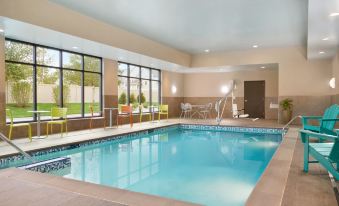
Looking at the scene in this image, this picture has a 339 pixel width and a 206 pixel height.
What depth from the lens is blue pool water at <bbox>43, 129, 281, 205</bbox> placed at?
3.24 metres

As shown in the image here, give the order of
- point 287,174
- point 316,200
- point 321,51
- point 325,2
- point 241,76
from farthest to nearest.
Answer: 1. point 241,76
2. point 321,51
3. point 325,2
4. point 287,174
5. point 316,200

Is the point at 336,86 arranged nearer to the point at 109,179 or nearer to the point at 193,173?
the point at 193,173

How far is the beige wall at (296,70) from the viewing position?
28.1 feet

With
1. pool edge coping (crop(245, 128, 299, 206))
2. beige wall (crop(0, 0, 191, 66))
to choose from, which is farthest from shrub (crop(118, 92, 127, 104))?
pool edge coping (crop(245, 128, 299, 206))

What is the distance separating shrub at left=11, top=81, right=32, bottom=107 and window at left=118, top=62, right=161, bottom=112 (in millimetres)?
3328

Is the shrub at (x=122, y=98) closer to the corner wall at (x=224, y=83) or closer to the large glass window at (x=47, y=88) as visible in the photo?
the large glass window at (x=47, y=88)

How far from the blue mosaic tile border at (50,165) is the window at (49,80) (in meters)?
2.22

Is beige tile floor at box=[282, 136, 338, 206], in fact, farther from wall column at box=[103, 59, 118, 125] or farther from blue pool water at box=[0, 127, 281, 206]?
wall column at box=[103, 59, 118, 125]

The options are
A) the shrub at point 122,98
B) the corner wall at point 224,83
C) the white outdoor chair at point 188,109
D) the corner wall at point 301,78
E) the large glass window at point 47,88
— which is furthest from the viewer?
the white outdoor chair at point 188,109

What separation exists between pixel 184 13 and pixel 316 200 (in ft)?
14.3

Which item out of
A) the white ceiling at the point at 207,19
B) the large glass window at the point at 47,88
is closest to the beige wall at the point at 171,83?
the white ceiling at the point at 207,19

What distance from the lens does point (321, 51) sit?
735 cm

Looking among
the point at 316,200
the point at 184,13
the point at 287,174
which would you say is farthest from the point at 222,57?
the point at 316,200

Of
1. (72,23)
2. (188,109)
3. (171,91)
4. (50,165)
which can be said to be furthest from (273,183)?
(171,91)
